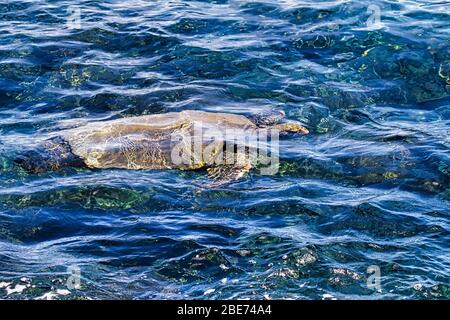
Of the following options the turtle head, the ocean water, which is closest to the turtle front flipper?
the ocean water

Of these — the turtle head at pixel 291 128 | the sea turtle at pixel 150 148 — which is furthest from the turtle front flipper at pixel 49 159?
the turtle head at pixel 291 128

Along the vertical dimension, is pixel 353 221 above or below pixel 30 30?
below

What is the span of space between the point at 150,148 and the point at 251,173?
1.35 meters

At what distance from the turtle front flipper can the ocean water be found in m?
0.13

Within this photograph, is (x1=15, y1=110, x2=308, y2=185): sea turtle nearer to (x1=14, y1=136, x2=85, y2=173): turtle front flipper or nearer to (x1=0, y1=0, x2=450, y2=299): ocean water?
(x1=14, y1=136, x2=85, y2=173): turtle front flipper

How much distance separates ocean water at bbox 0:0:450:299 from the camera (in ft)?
22.3

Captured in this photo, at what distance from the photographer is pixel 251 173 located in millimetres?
8836

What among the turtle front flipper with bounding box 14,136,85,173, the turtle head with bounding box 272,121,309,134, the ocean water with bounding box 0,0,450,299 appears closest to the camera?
the ocean water with bounding box 0,0,450,299

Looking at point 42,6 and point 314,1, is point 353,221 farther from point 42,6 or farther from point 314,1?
point 42,6

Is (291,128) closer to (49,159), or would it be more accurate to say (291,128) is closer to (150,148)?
(150,148)

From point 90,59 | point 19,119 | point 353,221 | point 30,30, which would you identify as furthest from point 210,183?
point 30,30

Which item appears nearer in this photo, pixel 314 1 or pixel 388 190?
pixel 388 190

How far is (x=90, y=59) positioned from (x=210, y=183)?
16.5 feet

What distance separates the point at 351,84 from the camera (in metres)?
11.6
